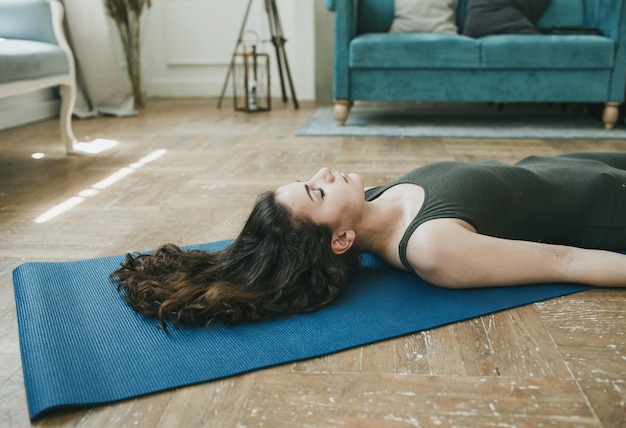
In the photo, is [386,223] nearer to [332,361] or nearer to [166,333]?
[332,361]

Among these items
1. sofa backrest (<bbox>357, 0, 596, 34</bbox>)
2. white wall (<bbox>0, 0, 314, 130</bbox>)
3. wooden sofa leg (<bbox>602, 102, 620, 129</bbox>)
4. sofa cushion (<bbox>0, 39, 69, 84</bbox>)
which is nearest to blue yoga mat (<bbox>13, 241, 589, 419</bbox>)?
sofa cushion (<bbox>0, 39, 69, 84</bbox>)

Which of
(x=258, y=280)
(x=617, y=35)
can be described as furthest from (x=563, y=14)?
(x=258, y=280)

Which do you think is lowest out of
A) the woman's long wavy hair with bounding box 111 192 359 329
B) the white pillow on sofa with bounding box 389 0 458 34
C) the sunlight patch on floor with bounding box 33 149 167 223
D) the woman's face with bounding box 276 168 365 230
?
the sunlight patch on floor with bounding box 33 149 167 223

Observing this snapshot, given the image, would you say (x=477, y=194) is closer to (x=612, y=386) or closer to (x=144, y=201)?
(x=612, y=386)

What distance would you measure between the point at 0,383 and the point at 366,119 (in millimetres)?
2980

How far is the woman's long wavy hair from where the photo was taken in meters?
1.14

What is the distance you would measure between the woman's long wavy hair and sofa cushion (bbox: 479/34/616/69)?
2.32 meters

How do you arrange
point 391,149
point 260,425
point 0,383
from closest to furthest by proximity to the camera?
point 260,425
point 0,383
point 391,149

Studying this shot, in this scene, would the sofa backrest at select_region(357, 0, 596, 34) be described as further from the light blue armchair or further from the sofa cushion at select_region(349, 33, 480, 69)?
the light blue armchair

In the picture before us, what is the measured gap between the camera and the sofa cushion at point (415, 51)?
3.18m

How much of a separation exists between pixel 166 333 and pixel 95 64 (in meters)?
3.16

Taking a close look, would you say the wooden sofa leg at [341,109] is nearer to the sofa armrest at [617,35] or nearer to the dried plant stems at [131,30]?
the sofa armrest at [617,35]


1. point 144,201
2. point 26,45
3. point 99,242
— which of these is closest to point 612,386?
point 99,242

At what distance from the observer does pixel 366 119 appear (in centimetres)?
370
